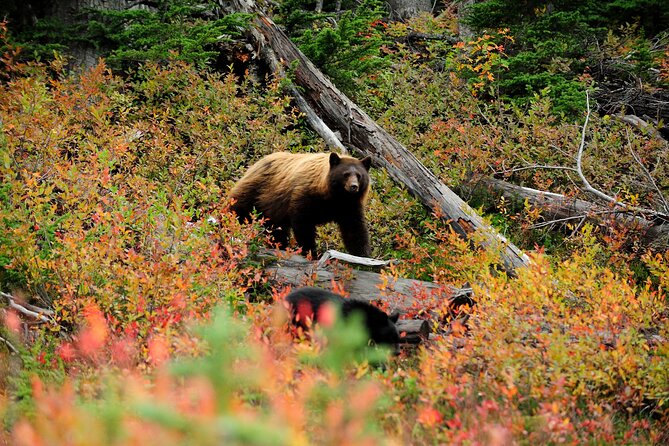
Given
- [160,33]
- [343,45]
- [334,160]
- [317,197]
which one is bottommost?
[317,197]

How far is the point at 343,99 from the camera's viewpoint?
34.7 feet

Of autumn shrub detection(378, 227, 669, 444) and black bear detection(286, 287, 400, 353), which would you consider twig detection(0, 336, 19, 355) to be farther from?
autumn shrub detection(378, 227, 669, 444)

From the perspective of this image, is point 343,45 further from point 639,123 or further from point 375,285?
point 375,285

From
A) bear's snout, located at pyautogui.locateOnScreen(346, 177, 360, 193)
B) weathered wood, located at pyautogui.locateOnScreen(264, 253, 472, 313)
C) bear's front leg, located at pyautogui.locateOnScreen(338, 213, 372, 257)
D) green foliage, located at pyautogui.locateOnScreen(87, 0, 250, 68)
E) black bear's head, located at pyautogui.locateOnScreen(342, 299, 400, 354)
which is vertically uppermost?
green foliage, located at pyautogui.locateOnScreen(87, 0, 250, 68)

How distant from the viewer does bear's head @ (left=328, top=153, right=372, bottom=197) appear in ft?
26.1

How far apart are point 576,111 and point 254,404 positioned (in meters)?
9.40

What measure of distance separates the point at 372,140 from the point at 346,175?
216 cm

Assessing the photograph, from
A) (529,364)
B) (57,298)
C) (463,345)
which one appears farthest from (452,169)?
(57,298)

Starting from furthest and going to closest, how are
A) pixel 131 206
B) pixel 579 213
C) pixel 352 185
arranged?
pixel 579 213 → pixel 352 185 → pixel 131 206

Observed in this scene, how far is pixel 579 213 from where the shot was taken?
9.13 meters

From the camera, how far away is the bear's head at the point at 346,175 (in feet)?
26.1

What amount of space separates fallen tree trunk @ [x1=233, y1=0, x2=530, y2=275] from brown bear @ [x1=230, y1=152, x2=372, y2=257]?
3.21ft

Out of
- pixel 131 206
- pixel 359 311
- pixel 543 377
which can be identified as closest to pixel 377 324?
pixel 359 311

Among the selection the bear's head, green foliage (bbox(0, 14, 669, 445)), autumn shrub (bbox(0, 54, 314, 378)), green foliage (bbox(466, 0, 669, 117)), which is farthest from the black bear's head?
green foliage (bbox(466, 0, 669, 117))
